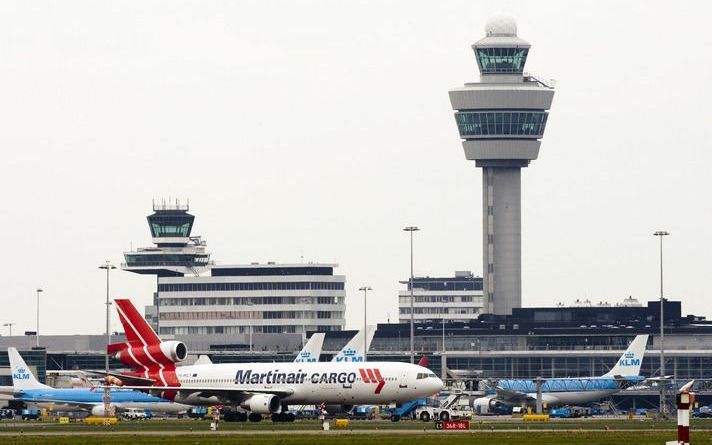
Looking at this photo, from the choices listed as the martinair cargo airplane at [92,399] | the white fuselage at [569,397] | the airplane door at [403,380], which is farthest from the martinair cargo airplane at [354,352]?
the airplane door at [403,380]

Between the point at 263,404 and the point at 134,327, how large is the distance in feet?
45.2

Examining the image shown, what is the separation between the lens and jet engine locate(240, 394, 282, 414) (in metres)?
106

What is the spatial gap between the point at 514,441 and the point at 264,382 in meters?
42.2

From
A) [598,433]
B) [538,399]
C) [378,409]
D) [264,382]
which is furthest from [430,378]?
[538,399]

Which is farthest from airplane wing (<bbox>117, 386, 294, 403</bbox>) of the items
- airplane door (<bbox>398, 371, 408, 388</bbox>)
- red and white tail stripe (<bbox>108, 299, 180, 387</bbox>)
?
airplane door (<bbox>398, 371, 408, 388</bbox>)

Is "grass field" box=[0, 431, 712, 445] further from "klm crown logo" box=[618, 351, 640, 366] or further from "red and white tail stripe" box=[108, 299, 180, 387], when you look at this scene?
"klm crown logo" box=[618, 351, 640, 366]

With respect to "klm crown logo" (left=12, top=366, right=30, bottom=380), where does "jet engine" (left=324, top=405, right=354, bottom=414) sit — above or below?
below

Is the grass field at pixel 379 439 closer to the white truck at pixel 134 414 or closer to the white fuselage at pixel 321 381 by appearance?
the white fuselage at pixel 321 381

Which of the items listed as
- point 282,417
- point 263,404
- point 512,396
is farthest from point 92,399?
point 512,396

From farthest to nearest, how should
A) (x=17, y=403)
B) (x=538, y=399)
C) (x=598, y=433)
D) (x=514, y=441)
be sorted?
1. (x=17, y=403)
2. (x=538, y=399)
3. (x=598, y=433)
4. (x=514, y=441)

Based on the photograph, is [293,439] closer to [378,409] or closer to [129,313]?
[129,313]

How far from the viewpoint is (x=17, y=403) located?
16788cm

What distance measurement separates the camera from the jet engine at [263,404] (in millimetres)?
106000

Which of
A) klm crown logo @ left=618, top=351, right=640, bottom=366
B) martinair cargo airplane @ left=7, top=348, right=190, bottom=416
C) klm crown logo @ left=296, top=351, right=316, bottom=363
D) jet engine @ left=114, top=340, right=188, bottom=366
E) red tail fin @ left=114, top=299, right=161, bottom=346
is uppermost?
red tail fin @ left=114, top=299, right=161, bottom=346
